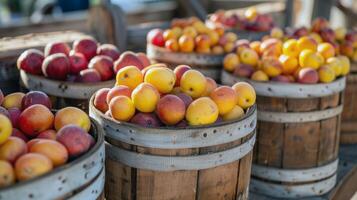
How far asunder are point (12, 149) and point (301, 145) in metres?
1.87

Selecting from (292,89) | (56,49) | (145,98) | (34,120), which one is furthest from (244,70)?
(34,120)

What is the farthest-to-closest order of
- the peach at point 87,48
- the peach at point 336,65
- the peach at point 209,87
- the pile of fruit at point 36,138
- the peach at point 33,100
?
the peach at point 87,48 < the peach at point 336,65 < the peach at point 209,87 < the peach at point 33,100 < the pile of fruit at point 36,138

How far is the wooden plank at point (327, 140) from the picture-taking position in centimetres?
301

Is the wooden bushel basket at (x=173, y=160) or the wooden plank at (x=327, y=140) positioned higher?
the wooden bushel basket at (x=173, y=160)

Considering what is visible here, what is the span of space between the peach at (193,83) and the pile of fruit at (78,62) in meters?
0.63

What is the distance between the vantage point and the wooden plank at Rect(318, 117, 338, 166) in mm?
3008

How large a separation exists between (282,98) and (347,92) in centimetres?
122

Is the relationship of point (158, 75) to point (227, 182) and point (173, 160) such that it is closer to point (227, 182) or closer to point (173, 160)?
point (173, 160)

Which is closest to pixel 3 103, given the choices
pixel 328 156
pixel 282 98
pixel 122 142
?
pixel 122 142

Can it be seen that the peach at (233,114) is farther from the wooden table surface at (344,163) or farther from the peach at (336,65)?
the peach at (336,65)

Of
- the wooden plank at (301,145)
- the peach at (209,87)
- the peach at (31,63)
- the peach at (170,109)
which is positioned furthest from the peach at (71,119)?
the wooden plank at (301,145)

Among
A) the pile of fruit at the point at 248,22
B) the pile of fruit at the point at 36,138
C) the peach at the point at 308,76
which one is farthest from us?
the pile of fruit at the point at 248,22

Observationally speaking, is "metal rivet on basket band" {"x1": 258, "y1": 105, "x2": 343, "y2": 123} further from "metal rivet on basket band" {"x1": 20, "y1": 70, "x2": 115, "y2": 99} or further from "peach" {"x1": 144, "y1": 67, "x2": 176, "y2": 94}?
"metal rivet on basket band" {"x1": 20, "y1": 70, "x2": 115, "y2": 99}

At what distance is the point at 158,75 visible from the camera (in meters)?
2.27
